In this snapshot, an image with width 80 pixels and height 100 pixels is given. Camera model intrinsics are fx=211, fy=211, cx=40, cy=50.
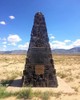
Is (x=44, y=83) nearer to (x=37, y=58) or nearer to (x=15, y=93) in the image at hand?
(x=37, y=58)

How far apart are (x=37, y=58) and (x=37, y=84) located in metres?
1.60

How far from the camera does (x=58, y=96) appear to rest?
425 inches

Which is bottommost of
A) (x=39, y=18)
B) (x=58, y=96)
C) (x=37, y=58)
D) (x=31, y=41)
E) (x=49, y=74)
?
(x=58, y=96)

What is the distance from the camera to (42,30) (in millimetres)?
13234

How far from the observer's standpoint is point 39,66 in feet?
42.4

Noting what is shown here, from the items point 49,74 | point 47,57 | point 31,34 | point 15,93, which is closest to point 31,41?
point 31,34

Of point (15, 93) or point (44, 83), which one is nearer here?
point (15, 93)

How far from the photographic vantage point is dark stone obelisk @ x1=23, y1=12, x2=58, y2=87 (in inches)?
511

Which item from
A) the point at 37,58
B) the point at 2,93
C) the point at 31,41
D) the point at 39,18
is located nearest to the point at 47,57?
the point at 37,58

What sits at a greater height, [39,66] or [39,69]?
[39,66]

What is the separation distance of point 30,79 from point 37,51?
1.79 m

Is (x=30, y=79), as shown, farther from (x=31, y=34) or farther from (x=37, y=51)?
(x=31, y=34)

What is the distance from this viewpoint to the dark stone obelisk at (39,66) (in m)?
13.0

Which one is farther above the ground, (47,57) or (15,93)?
(47,57)
